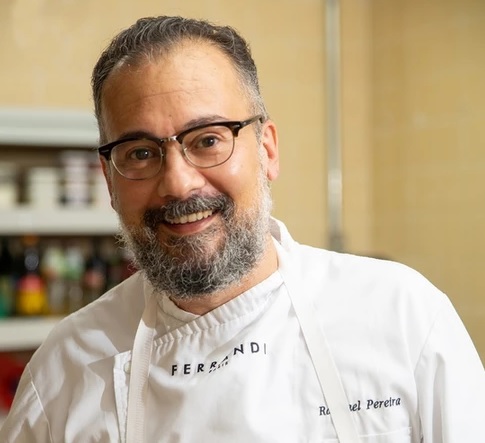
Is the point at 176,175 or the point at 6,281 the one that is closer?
the point at 176,175

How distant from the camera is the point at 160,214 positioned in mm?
1281

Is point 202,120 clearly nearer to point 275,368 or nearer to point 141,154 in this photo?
point 141,154

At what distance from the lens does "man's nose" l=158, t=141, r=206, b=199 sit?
1.24m

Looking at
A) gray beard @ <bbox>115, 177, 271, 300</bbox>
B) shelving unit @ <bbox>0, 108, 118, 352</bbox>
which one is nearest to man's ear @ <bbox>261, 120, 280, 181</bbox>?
gray beard @ <bbox>115, 177, 271, 300</bbox>

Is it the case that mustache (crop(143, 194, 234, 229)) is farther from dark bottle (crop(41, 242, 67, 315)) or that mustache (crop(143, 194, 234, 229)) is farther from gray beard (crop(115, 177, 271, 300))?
dark bottle (crop(41, 242, 67, 315))

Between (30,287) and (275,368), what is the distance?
147 cm

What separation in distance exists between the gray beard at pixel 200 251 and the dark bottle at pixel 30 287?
1.33 metres

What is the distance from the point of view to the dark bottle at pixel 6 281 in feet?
8.47

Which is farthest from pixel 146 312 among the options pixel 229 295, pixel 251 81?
pixel 251 81

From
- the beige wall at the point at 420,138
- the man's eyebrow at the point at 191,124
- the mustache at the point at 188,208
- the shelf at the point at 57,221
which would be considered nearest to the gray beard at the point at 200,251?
the mustache at the point at 188,208

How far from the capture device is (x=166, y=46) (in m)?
1.32

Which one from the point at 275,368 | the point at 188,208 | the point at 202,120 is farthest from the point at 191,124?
the point at 275,368

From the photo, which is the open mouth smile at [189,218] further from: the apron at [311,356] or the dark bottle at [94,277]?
the dark bottle at [94,277]

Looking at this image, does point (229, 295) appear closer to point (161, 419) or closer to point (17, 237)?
point (161, 419)
